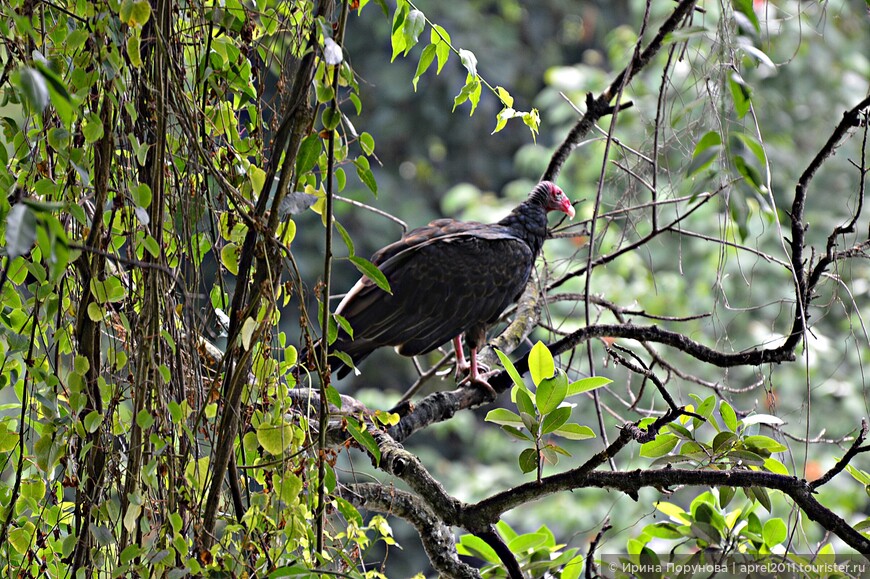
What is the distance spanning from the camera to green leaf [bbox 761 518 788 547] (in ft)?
5.41

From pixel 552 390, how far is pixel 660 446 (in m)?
0.24

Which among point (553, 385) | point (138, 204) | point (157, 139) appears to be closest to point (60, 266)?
point (138, 204)

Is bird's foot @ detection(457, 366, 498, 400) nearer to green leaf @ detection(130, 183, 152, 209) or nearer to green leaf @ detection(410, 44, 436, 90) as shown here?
green leaf @ detection(410, 44, 436, 90)

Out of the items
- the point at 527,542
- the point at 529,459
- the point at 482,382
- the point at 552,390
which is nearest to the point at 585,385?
the point at 552,390

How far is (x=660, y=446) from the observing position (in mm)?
1418

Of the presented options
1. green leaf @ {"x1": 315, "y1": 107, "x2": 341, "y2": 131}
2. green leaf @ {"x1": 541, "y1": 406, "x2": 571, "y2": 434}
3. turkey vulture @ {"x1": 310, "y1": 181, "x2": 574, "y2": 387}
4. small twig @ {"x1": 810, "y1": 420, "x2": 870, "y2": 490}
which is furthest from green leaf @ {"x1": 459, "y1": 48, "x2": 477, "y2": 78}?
turkey vulture @ {"x1": 310, "y1": 181, "x2": 574, "y2": 387}

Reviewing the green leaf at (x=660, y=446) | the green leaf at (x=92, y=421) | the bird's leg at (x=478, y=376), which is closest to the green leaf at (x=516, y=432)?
the green leaf at (x=660, y=446)

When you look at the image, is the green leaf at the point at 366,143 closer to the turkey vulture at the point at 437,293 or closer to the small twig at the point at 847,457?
the small twig at the point at 847,457

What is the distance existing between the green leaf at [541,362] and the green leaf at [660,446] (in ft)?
0.73

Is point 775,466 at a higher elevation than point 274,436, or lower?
higher

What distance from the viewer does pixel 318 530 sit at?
1.05m

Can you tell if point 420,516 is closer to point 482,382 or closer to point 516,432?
point 516,432

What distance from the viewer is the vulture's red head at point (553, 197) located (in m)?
2.99

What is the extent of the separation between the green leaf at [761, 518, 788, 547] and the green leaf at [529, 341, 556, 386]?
63 cm
